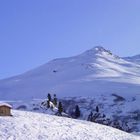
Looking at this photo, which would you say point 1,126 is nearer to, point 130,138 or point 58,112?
point 130,138

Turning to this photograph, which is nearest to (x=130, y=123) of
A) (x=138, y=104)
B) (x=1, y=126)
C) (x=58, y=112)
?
(x=138, y=104)

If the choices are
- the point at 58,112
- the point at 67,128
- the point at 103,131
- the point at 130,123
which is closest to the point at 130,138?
the point at 103,131

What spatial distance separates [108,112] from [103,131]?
416 feet

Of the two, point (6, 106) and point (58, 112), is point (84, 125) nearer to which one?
point (6, 106)

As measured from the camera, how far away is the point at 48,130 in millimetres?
54656

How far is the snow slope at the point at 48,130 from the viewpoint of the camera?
51.2 metres

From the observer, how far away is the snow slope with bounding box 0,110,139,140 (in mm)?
51250

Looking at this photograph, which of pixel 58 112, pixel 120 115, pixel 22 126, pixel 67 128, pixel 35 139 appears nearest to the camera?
pixel 35 139

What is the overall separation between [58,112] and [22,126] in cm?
5651

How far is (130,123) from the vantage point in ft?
558

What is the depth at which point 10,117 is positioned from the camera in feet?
193

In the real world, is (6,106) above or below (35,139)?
above

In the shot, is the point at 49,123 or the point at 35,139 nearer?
the point at 35,139

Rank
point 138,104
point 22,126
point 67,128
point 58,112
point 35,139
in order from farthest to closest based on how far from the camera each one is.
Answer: point 138,104, point 58,112, point 67,128, point 22,126, point 35,139
